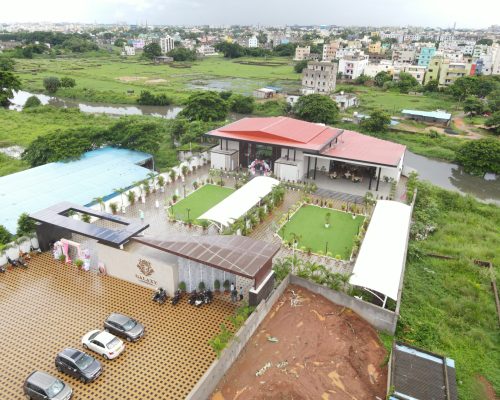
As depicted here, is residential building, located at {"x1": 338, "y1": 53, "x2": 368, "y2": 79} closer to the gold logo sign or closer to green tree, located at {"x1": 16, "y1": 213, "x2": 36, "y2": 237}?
green tree, located at {"x1": 16, "y1": 213, "x2": 36, "y2": 237}

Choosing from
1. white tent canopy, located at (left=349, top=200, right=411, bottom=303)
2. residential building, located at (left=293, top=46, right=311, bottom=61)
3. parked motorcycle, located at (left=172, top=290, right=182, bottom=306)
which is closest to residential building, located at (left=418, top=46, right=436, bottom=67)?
residential building, located at (left=293, top=46, right=311, bottom=61)

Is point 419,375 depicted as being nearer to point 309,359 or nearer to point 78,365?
point 309,359

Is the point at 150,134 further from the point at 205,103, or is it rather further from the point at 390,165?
the point at 390,165

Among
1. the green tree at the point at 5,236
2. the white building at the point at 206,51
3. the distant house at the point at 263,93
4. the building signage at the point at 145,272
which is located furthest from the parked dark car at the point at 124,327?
the white building at the point at 206,51

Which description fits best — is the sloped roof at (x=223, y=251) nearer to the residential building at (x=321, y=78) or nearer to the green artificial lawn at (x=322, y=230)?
the green artificial lawn at (x=322, y=230)

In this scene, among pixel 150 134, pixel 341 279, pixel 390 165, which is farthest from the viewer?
pixel 150 134

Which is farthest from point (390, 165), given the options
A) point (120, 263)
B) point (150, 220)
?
point (120, 263)
